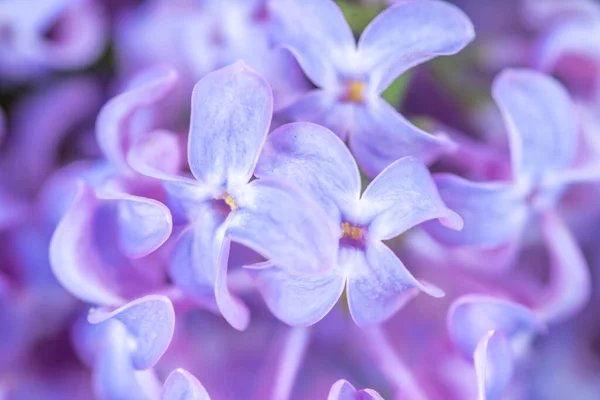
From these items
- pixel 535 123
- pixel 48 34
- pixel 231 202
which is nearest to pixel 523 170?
pixel 535 123

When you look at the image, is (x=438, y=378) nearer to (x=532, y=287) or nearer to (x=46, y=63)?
(x=532, y=287)

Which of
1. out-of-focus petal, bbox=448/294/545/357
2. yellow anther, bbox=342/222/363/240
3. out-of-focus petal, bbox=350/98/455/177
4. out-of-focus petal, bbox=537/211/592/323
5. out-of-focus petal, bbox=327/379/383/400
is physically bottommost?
out-of-focus petal, bbox=537/211/592/323

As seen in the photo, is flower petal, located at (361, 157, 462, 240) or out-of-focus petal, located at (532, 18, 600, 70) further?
out-of-focus petal, located at (532, 18, 600, 70)

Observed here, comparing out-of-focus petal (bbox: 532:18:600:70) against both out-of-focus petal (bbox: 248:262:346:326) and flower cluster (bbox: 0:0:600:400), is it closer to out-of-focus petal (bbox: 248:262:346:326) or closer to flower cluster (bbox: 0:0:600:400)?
flower cluster (bbox: 0:0:600:400)

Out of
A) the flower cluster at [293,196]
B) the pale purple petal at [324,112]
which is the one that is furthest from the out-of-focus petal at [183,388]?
the pale purple petal at [324,112]

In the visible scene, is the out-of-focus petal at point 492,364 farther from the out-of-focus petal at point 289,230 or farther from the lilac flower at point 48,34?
the lilac flower at point 48,34

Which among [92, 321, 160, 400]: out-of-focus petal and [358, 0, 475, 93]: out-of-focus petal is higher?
[358, 0, 475, 93]: out-of-focus petal

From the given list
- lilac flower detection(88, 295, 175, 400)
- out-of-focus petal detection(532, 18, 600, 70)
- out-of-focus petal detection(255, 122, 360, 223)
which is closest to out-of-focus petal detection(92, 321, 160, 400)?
lilac flower detection(88, 295, 175, 400)
